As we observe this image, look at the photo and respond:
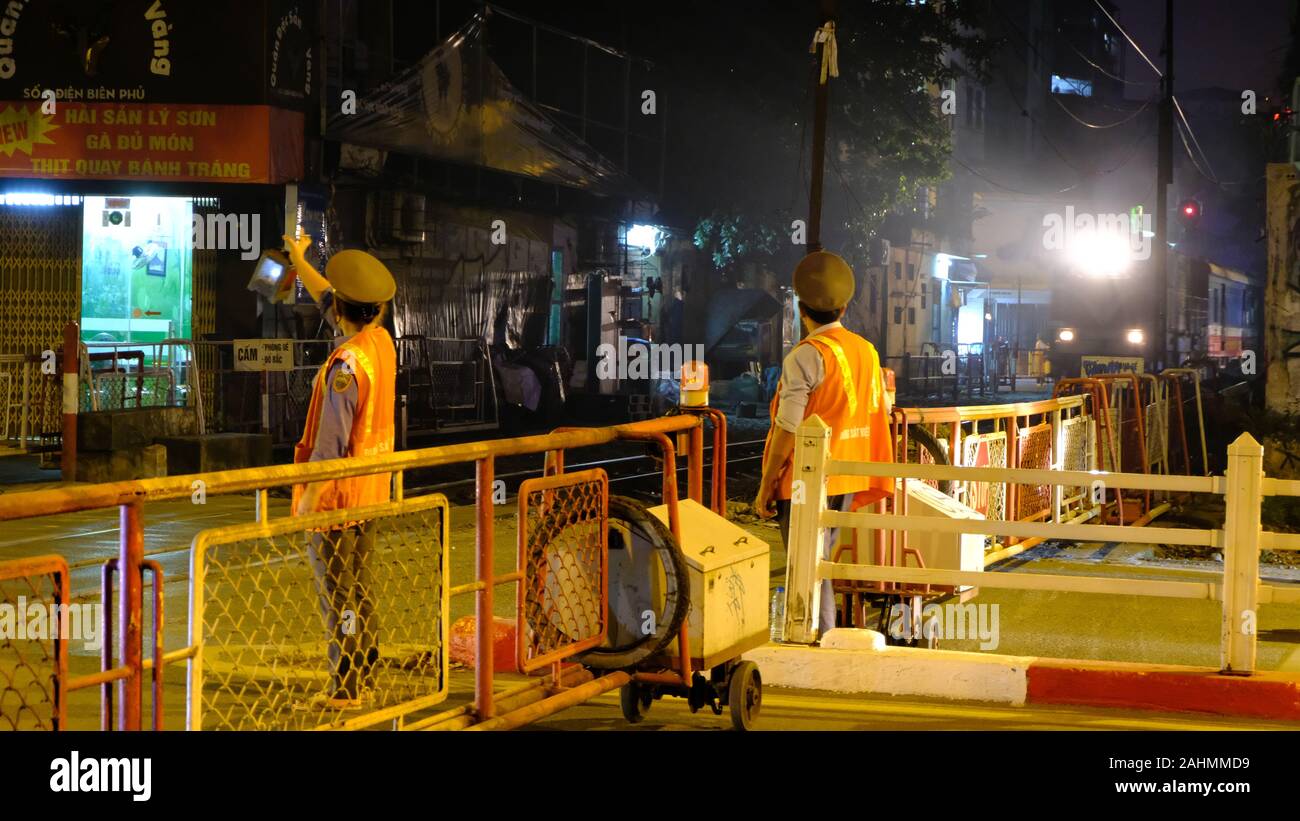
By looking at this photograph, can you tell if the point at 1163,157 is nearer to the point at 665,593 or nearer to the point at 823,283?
the point at 823,283

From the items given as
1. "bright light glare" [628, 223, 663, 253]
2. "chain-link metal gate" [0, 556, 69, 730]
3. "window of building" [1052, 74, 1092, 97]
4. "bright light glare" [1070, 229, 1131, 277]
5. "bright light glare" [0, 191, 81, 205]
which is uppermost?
"window of building" [1052, 74, 1092, 97]

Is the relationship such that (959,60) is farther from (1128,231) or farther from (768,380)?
(768,380)

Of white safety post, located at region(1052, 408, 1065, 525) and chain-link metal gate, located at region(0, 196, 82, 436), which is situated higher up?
chain-link metal gate, located at region(0, 196, 82, 436)

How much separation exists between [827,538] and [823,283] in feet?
4.45

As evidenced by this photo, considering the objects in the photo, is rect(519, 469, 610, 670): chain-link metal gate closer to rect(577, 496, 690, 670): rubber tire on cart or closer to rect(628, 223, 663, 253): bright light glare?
rect(577, 496, 690, 670): rubber tire on cart

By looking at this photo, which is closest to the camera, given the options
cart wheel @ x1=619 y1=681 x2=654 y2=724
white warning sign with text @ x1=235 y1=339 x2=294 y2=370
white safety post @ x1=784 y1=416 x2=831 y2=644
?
cart wheel @ x1=619 y1=681 x2=654 y2=724

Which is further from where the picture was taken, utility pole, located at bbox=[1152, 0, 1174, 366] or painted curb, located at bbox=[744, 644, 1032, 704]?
utility pole, located at bbox=[1152, 0, 1174, 366]

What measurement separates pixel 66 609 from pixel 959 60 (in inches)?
2106

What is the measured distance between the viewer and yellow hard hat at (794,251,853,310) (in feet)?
24.8

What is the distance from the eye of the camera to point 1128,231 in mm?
43469

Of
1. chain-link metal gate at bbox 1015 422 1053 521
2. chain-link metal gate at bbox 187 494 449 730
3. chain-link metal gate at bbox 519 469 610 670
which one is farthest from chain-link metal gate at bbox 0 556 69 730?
chain-link metal gate at bbox 1015 422 1053 521

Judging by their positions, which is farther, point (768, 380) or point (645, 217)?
point (768, 380)

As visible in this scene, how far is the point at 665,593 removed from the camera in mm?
6152
